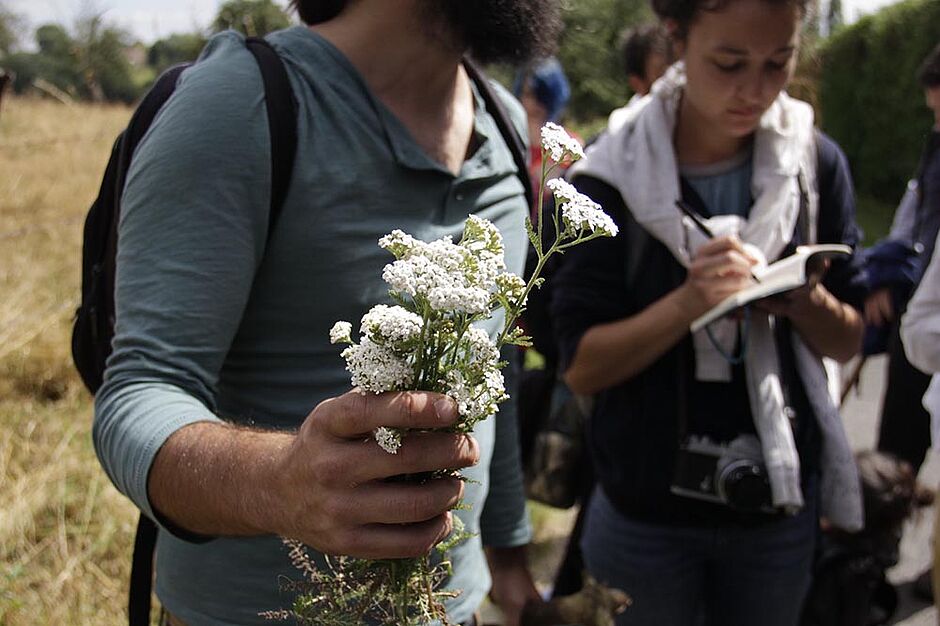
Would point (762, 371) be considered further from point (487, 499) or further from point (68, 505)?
point (68, 505)

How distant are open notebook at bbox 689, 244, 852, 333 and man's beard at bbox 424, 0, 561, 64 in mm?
713

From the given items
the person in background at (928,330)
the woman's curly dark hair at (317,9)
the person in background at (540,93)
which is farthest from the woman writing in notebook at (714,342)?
the person in background at (540,93)

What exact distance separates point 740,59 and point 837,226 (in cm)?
50

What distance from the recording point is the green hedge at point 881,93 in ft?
43.7

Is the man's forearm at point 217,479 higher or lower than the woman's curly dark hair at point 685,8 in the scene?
lower

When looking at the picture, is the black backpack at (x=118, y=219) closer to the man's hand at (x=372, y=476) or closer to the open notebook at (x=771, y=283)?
the man's hand at (x=372, y=476)

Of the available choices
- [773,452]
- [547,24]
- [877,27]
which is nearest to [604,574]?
[773,452]

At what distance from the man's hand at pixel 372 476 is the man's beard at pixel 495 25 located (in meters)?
0.82

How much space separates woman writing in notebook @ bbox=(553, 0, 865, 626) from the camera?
2.19 m

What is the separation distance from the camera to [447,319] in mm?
870

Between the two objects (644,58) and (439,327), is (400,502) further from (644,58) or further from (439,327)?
(644,58)

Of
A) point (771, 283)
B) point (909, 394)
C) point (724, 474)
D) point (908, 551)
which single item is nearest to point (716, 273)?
point (771, 283)

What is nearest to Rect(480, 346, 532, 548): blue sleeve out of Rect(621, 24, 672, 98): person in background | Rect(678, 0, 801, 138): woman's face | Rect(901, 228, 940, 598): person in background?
Rect(678, 0, 801, 138): woman's face

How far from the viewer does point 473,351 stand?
2.94 feet
